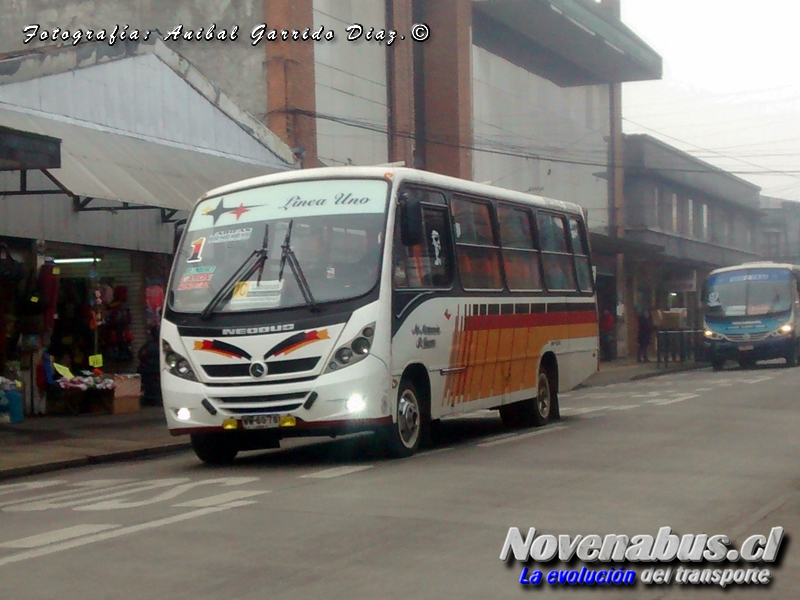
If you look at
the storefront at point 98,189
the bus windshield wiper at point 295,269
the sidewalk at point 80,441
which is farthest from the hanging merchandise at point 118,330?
the bus windshield wiper at point 295,269

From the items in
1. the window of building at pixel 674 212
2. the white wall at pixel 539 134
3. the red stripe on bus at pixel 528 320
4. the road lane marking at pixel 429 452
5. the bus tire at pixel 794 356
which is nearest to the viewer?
the road lane marking at pixel 429 452

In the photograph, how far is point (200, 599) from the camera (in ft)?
20.5

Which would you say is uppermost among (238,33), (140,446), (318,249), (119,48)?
(238,33)

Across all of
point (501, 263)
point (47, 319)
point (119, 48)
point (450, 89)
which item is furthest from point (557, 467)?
point (450, 89)

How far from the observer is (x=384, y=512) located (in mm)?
8836

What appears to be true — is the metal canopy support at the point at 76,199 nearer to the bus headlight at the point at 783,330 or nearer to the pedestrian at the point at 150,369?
the pedestrian at the point at 150,369

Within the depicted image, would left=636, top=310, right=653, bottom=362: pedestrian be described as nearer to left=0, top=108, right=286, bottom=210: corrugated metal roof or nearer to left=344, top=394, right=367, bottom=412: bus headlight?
left=0, top=108, right=286, bottom=210: corrugated metal roof

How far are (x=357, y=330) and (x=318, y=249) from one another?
1.01m

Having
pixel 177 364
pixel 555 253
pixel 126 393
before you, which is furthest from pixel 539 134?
pixel 177 364

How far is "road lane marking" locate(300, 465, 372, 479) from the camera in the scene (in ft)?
36.5

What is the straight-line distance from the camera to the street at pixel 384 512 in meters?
6.63

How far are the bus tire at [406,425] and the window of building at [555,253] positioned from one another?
443 centimetres

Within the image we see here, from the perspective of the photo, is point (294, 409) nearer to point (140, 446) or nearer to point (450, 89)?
point (140, 446)

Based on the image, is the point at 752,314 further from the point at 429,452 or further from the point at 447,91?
the point at 429,452
